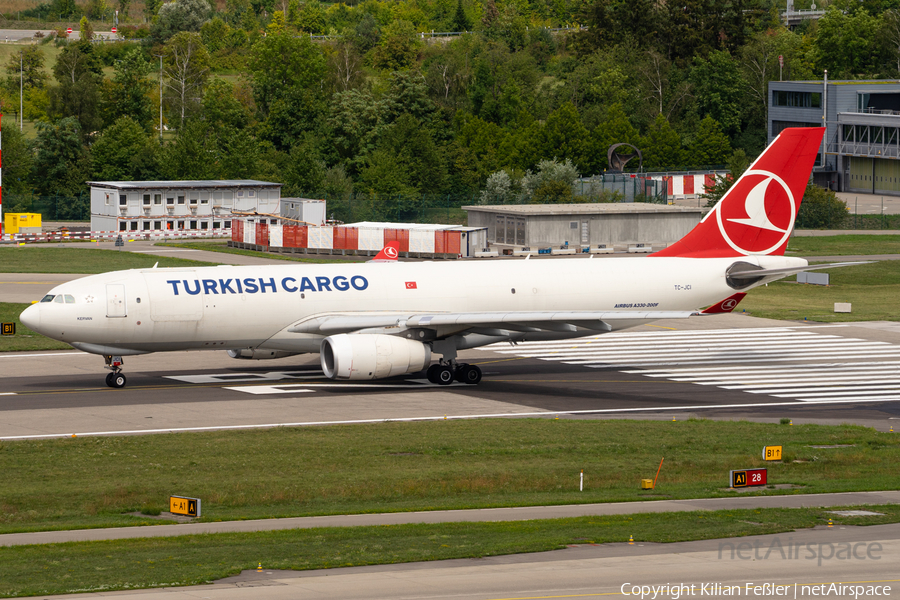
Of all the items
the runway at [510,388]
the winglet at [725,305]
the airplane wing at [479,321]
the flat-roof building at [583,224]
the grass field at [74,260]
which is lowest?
the runway at [510,388]

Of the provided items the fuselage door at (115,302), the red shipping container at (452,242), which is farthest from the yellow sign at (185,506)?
the red shipping container at (452,242)

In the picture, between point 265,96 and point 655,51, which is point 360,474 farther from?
point 655,51

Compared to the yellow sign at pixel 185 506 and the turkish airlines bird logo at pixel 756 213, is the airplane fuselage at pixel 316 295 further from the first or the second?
the yellow sign at pixel 185 506

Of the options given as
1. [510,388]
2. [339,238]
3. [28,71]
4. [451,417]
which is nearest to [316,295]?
[451,417]

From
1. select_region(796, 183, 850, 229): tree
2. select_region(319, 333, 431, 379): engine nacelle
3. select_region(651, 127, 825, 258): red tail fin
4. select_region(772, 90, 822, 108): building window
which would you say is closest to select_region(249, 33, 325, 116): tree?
select_region(772, 90, 822, 108): building window

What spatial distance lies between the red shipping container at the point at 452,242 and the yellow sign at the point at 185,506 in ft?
238

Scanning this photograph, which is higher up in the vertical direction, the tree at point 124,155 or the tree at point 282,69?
the tree at point 282,69

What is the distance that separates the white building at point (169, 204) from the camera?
113062 mm

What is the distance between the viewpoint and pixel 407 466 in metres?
31.9

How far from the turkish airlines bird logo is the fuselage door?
26539 mm

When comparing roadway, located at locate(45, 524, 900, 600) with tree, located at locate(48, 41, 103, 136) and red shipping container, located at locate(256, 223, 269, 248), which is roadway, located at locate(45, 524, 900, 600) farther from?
tree, located at locate(48, 41, 103, 136)

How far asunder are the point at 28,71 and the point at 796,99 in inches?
4865

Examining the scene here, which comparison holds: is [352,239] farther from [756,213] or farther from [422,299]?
[422,299]

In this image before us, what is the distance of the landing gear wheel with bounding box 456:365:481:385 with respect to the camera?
47.0 meters
